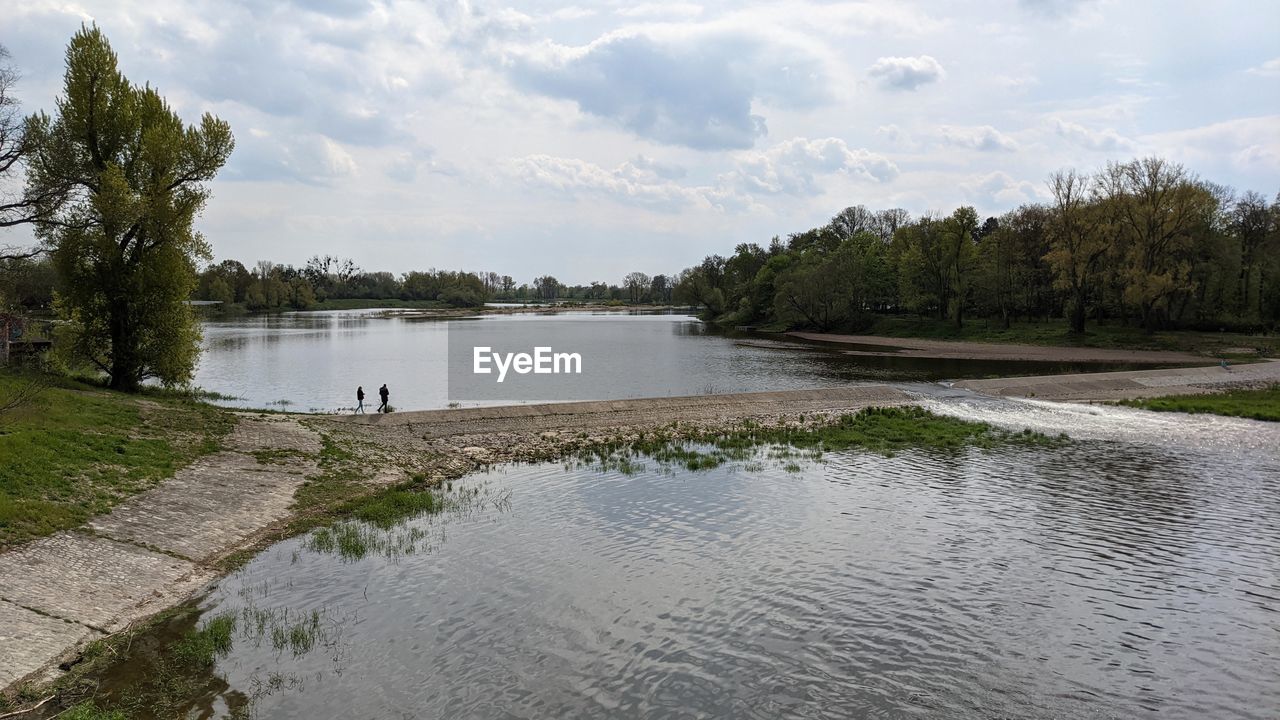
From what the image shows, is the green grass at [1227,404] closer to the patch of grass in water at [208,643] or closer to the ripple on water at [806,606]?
the ripple on water at [806,606]

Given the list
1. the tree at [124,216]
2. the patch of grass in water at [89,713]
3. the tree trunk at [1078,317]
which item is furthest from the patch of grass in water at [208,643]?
the tree trunk at [1078,317]

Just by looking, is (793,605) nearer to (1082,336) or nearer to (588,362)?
(588,362)

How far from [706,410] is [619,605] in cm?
2504

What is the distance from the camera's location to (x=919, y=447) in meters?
30.2

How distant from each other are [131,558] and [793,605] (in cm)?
1389

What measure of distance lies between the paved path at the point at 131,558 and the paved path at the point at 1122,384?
42709 millimetres

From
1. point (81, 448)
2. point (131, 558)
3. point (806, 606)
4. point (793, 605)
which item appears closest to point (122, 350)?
point (81, 448)

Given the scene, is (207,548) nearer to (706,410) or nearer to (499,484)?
(499,484)

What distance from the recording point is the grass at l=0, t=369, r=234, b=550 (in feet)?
50.9

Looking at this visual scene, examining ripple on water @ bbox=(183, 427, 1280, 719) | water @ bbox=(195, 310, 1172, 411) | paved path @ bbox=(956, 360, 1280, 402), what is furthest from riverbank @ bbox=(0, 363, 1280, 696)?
water @ bbox=(195, 310, 1172, 411)

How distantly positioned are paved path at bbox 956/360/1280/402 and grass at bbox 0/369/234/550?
145ft

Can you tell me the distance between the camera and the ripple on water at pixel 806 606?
11.2 metres

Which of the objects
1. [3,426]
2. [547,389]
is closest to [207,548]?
[3,426]

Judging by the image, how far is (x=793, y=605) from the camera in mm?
14492
